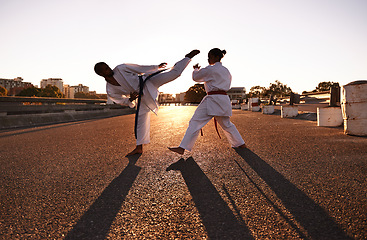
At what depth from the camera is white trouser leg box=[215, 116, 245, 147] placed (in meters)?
4.41

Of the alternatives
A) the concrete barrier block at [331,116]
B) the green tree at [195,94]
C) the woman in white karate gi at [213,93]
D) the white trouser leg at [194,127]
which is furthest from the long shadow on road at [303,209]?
the green tree at [195,94]

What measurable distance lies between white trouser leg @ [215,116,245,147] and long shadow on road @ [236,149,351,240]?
133 centimetres

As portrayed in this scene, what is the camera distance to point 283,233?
1700 mm

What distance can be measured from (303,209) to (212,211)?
0.72 meters

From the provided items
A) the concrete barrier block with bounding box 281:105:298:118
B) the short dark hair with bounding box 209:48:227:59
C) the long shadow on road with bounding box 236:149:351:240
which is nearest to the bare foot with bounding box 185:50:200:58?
the short dark hair with bounding box 209:48:227:59

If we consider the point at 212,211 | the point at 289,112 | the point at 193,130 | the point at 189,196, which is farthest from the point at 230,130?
the point at 289,112

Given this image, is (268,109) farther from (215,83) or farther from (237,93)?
(237,93)

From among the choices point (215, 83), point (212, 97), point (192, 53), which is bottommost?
point (212, 97)

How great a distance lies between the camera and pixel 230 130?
4535mm

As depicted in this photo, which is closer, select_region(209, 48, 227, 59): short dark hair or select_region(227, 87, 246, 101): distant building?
select_region(209, 48, 227, 59): short dark hair

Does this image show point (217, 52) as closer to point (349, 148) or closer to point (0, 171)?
point (349, 148)

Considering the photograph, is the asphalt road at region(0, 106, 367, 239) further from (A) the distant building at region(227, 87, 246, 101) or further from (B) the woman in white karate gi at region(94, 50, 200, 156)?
(A) the distant building at region(227, 87, 246, 101)

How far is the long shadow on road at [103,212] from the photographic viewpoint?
1779mm

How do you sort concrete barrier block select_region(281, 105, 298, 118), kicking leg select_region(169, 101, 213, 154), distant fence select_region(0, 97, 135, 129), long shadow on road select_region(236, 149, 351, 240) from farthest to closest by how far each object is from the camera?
concrete barrier block select_region(281, 105, 298, 118), distant fence select_region(0, 97, 135, 129), kicking leg select_region(169, 101, 213, 154), long shadow on road select_region(236, 149, 351, 240)
